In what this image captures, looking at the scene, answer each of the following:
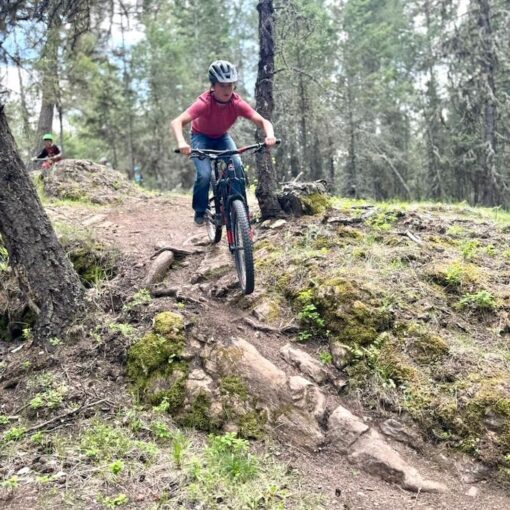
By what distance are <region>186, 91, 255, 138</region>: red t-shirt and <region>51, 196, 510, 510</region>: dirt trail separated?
1.58m

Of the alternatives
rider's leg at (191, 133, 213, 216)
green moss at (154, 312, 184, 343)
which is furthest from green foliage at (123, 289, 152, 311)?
rider's leg at (191, 133, 213, 216)

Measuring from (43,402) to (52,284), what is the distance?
49.1 inches

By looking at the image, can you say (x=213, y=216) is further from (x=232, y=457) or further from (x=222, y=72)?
(x=232, y=457)

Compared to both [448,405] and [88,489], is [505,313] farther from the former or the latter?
[88,489]

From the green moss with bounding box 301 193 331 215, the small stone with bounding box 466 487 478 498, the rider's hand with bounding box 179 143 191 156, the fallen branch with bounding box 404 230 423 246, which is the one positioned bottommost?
the small stone with bounding box 466 487 478 498

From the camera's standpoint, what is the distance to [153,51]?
24.3 metres

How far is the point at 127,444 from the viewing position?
11.7 feet

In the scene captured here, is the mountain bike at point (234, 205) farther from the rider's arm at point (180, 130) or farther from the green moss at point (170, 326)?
the green moss at point (170, 326)

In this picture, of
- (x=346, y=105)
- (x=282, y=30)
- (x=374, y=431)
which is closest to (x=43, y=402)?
(x=374, y=431)

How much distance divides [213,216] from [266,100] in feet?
6.76

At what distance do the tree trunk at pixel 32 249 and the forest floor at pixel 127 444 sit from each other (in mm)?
270

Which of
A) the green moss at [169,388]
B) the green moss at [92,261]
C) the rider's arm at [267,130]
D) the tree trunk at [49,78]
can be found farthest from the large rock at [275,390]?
the tree trunk at [49,78]

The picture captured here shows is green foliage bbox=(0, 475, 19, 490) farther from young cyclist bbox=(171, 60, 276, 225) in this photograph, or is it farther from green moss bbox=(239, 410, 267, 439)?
young cyclist bbox=(171, 60, 276, 225)

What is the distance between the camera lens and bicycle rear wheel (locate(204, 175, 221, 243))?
5324mm
